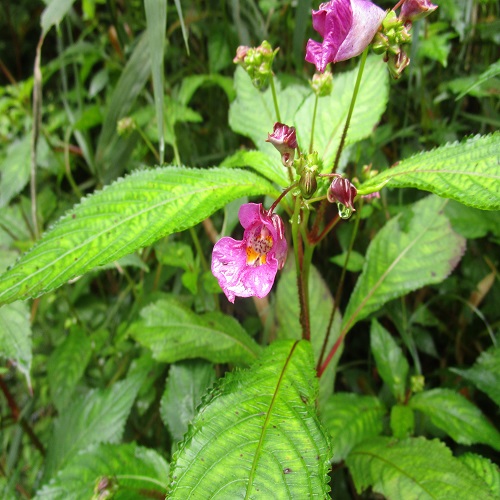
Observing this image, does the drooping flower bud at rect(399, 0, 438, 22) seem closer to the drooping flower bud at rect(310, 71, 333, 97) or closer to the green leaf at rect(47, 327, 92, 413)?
the drooping flower bud at rect(310, 71, 333, 97)

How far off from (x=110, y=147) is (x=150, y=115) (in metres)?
0.19

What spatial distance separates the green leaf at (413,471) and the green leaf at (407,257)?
0.88 ft

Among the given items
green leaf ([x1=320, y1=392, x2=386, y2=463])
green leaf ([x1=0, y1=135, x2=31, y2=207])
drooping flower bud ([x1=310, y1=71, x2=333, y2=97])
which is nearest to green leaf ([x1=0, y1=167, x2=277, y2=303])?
drooping flower bud ([x1=310, y1=71, x2=333, y2=97])

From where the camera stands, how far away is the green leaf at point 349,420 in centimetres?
105

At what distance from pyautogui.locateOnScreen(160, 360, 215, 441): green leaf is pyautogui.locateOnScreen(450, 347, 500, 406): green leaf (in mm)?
569

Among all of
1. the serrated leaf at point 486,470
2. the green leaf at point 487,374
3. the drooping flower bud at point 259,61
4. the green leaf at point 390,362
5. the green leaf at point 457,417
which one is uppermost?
the drooping flower bud at point 259,61

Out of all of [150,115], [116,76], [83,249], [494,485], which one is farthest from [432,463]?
[116,76]

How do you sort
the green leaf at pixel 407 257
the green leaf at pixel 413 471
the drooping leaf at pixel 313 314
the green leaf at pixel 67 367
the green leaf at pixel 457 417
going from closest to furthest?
1. the green leaf at pixel 413 471
2. the green leaf at pixel 457 417
3. the green leaf at pixel 407 257
4. the drooping leaf at pixel 313 314
5. the green leaf at pixel 67 367

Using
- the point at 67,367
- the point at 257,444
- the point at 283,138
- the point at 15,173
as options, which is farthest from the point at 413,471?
the point at 15,173

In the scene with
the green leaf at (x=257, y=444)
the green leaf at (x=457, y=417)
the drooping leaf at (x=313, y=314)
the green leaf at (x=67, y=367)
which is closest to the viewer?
the green leaf at (x=257, y=444)

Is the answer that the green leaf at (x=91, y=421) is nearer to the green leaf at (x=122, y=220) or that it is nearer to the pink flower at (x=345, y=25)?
the green leaf at (x=122, y=220)

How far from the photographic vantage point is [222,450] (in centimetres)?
67

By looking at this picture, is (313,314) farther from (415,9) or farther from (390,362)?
(415,9)

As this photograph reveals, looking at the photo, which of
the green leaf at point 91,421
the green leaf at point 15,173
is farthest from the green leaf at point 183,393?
Answer: the green leaf at point 15,173
